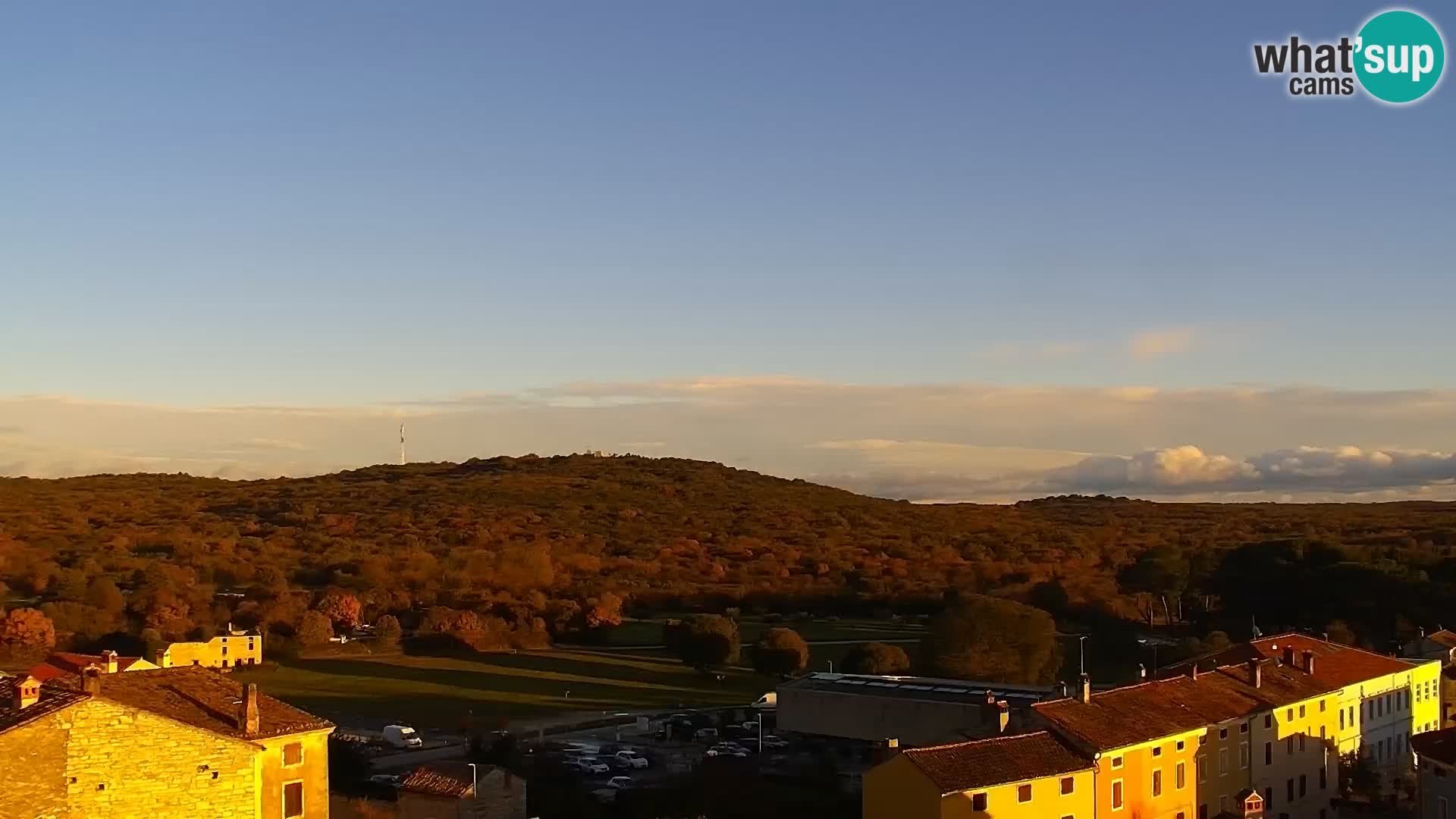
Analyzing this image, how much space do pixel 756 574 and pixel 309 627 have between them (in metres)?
35.7

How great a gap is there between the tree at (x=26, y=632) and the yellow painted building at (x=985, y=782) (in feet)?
151

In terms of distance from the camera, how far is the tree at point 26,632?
5922cm

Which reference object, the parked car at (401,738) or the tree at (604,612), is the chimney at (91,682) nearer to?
the parked car at (401,738)

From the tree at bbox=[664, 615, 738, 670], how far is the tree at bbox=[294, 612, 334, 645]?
57.7 ft

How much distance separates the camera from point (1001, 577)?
86.3m

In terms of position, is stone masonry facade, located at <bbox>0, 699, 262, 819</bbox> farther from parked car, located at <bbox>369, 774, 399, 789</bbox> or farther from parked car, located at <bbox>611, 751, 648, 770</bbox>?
parked car, located at <bbox>611, 751, 648, 770</bbox>

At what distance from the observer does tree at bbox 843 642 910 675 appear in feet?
180

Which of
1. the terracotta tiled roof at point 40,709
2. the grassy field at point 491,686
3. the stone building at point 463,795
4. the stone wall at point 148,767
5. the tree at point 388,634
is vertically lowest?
the grassy field at point 491,686

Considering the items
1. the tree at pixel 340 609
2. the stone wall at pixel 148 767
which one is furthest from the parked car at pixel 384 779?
the tree at pixel 340 609

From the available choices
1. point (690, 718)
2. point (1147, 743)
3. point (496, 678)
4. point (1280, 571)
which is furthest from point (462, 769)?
point (1280, 571)

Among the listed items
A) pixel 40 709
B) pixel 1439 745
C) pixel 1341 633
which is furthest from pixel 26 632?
pixel 1341 633

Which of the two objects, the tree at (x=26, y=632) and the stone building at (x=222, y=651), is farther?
the tree at (x=26, y=632)

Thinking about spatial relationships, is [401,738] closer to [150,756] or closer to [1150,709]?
[150,756]

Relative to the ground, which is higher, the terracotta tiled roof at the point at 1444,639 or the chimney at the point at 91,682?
the chimney at the point at 91,682
